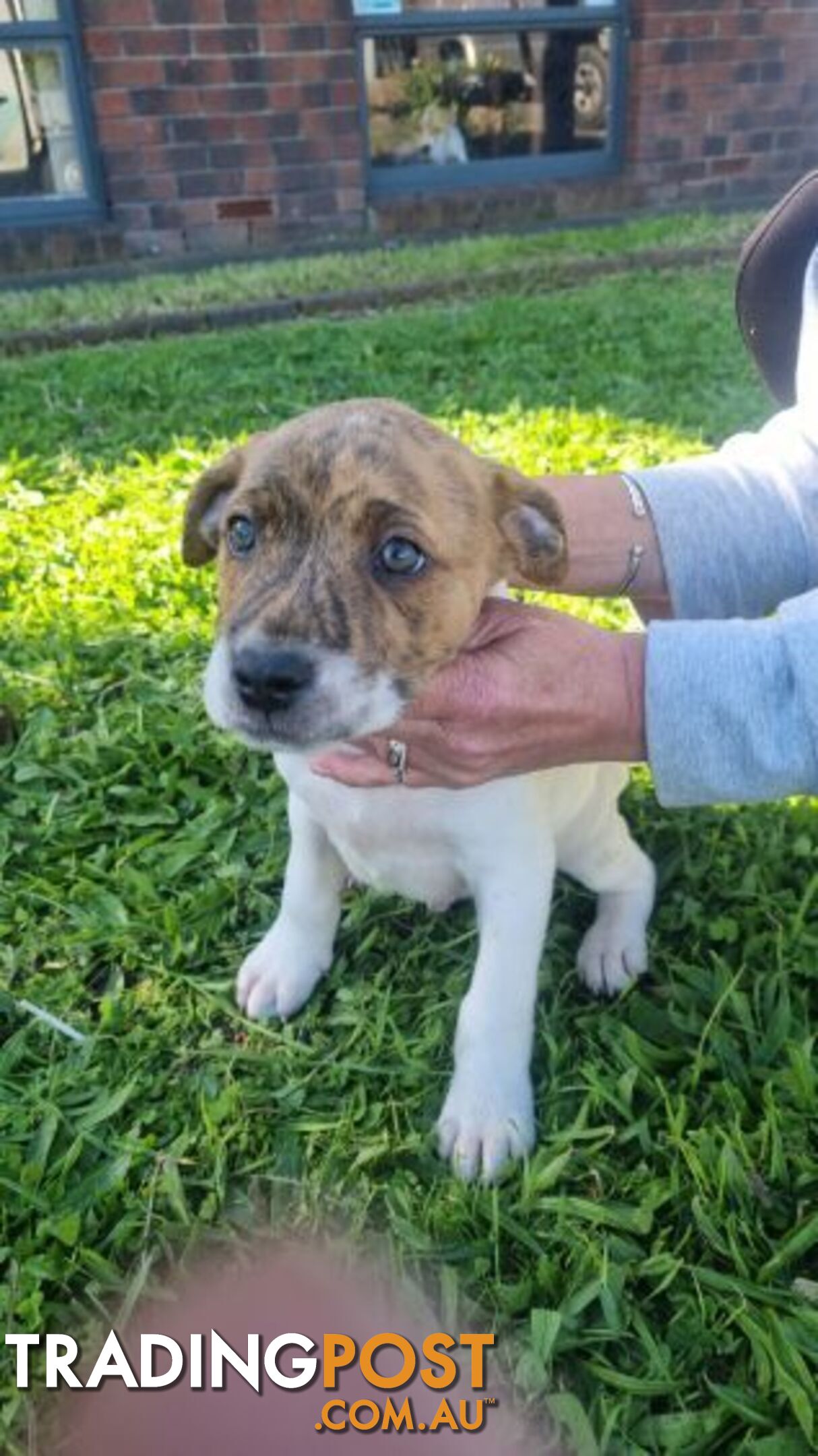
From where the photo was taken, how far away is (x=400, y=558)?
2152 millimetres

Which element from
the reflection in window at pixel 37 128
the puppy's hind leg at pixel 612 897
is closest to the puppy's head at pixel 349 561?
the puppy's hind leg at pixel 612 897

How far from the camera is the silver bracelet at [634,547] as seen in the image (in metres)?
3.09

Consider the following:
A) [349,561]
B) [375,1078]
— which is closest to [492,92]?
[349,561]

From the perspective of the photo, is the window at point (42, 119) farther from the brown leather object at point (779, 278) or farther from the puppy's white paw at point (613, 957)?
the puppy's white paw at point (613, 957)

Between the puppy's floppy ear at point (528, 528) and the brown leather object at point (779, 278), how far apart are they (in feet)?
4.72

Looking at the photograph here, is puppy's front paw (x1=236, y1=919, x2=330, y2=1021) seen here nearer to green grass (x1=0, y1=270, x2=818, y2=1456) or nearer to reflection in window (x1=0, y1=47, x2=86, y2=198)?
green grass (x1=0, y1=270, x2=818, y2=1456)

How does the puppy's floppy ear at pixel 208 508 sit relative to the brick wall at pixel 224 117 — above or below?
below

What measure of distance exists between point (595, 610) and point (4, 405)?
3576mm

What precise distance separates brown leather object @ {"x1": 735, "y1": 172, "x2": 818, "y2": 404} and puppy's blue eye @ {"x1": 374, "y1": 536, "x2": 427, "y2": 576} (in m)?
1.82

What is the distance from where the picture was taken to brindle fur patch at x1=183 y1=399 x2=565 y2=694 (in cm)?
205

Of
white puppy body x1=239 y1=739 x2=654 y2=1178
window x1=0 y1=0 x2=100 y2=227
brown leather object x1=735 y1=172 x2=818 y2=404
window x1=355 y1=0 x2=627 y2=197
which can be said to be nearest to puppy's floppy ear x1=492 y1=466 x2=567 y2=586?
white puppy body x1=239 y1=739 x2=654 y2=1178

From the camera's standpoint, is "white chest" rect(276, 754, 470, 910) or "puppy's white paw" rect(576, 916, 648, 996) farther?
"puppy's white paw" rect(576, 916, 648, 996)

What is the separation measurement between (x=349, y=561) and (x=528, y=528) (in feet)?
1.52

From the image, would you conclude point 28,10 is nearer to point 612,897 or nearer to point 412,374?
point 412,374
